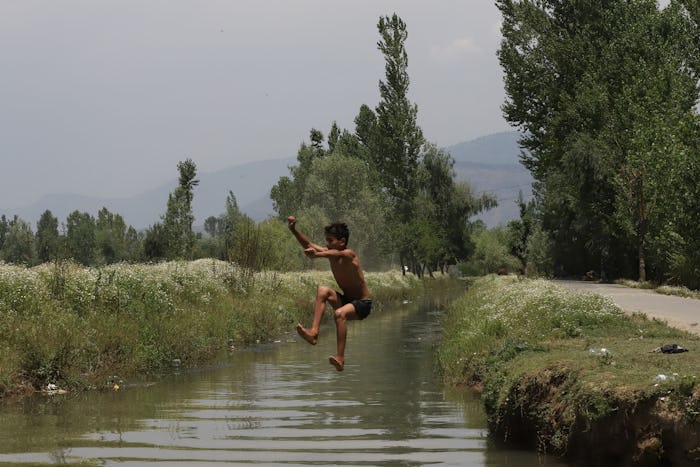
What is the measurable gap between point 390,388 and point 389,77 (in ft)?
215

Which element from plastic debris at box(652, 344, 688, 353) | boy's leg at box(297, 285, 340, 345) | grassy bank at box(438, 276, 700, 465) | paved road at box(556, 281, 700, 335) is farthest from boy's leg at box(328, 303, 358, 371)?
paved road at box(556, 281, 700, 335)

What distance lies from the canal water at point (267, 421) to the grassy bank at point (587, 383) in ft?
1.98

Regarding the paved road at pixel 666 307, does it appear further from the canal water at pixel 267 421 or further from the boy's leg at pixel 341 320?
the boy's leg at pixel 341 320

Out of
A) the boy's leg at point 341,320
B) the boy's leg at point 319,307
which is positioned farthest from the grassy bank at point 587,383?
the boy's leg at point 319,307

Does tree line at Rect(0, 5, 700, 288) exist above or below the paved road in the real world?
above

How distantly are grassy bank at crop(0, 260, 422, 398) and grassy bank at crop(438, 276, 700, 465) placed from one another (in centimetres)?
791

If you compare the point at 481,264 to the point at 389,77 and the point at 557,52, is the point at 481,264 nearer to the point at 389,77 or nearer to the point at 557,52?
the point at 389,77

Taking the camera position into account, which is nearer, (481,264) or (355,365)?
(355,365)

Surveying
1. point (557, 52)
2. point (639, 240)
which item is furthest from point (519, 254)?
point (639, 240)

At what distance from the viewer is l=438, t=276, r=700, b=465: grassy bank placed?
34.8ft

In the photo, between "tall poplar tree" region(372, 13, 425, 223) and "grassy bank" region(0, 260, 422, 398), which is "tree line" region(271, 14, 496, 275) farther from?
"grassy bank" region(0, 260, 422, 398)

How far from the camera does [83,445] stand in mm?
13977

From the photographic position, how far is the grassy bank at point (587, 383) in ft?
34.8

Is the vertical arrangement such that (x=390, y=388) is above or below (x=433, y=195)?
below
